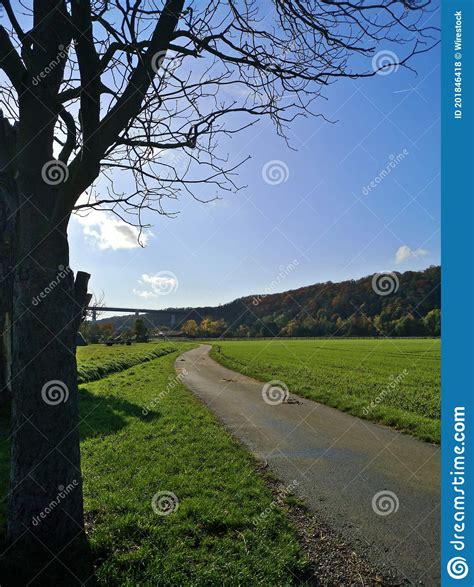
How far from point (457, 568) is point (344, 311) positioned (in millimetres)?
76654

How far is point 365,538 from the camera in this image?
→ 4.31 meters

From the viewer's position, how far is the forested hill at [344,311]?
69.3 meters

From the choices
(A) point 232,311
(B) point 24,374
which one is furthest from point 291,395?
(A) point 232,311

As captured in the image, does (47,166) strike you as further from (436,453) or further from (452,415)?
(436,453)
